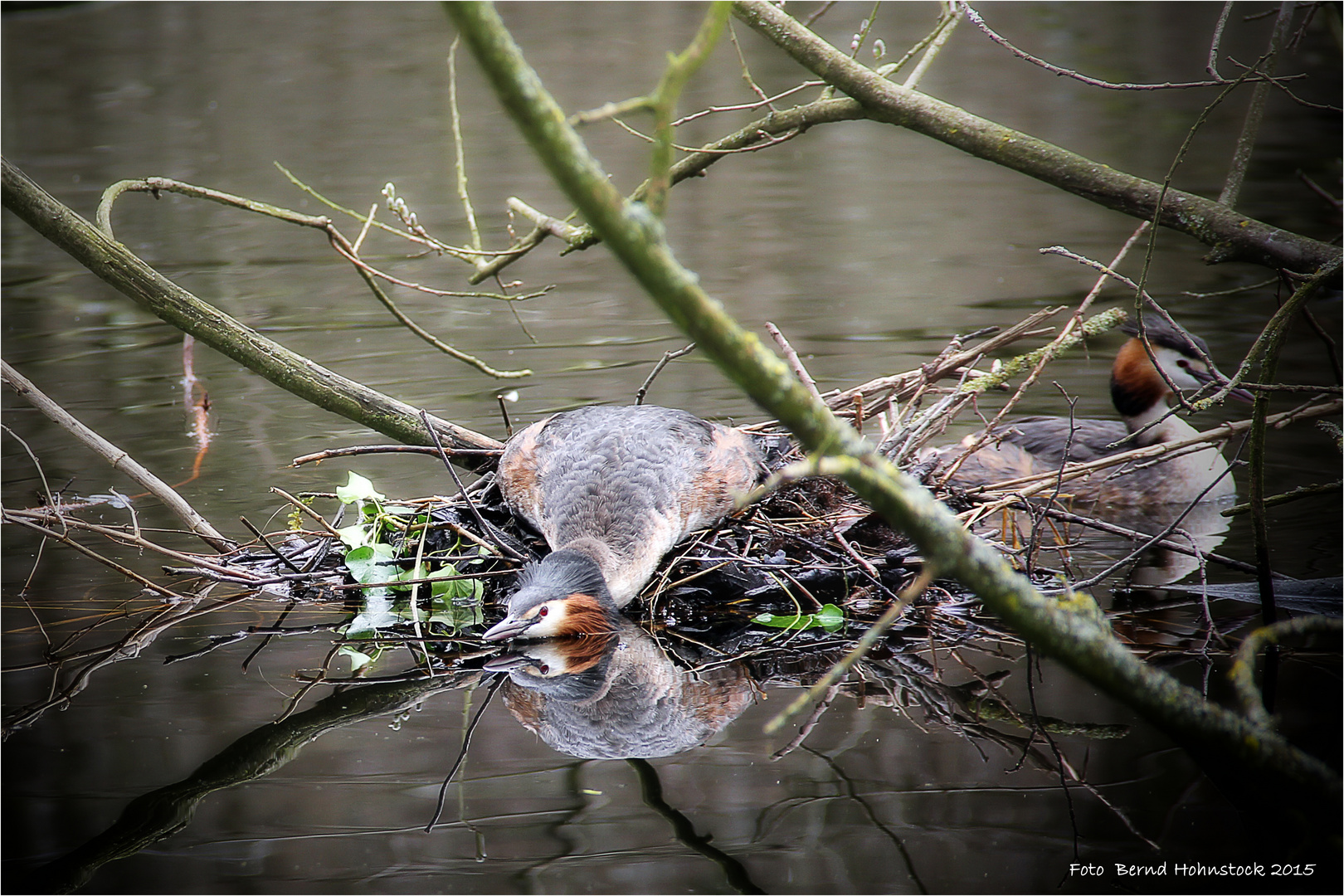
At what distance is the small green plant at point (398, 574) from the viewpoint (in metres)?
4.14

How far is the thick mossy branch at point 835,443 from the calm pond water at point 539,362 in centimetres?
45

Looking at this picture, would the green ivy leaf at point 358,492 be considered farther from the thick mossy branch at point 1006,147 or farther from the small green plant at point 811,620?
the thick mossy branch at point 1006,147

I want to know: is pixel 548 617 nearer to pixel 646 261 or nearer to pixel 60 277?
pixel 646 261

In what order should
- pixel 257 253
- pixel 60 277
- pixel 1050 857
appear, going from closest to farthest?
pixel 1050 857 → pixel 60 277 → pixel 257 253

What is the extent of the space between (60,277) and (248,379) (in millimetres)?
3097

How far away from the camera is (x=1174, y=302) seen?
315 inches

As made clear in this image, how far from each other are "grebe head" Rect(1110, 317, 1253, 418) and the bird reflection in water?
316 cm

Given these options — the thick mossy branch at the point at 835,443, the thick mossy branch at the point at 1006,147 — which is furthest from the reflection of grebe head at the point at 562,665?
the thick mossy branch at the point at 1006,147

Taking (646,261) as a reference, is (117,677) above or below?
below

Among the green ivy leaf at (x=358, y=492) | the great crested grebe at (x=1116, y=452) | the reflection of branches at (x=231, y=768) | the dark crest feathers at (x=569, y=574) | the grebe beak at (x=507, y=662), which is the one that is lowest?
the great crested grebe at (x=1116, y=452)

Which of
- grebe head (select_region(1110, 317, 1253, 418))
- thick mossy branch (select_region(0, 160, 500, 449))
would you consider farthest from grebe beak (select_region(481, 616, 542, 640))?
grebe head (select_region(1110, 317, 1253, 418))

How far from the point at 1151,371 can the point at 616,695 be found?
11.7 feet

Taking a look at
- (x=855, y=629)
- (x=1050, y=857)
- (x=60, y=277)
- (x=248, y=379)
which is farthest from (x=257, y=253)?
(x=1050, y=857)

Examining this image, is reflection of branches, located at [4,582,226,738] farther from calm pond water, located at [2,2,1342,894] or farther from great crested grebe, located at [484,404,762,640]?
great crested grebe, located at [484,404,762,640]
